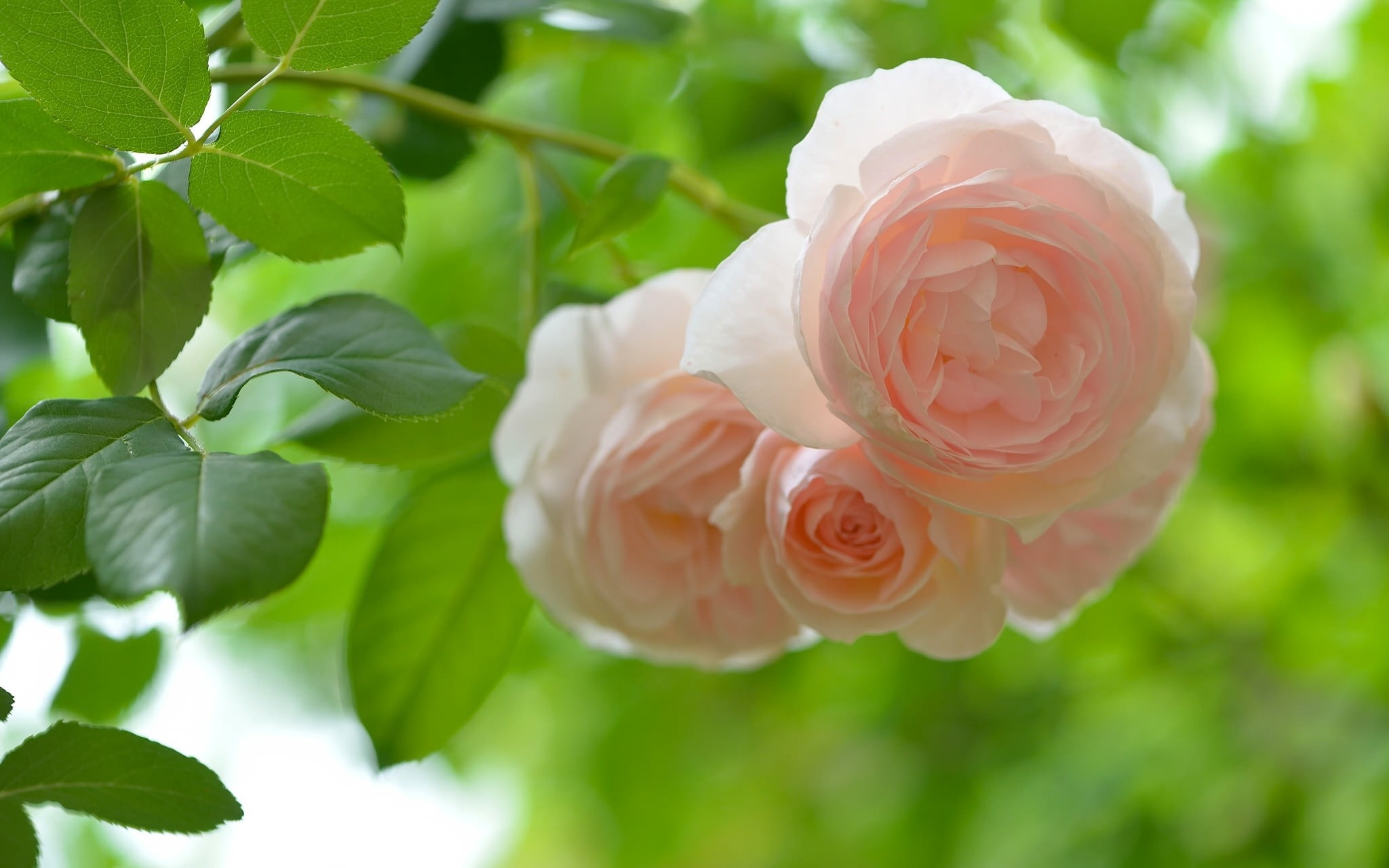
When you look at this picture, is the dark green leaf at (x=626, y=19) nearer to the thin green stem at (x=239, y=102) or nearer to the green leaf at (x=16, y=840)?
the thin green stem at (x=239, y=102)

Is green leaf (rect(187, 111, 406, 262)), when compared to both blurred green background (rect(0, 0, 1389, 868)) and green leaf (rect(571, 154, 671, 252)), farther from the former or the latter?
blurred green background (rect(0, 0, 1389, 868))

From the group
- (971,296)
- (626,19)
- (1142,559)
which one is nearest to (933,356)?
(971,296)

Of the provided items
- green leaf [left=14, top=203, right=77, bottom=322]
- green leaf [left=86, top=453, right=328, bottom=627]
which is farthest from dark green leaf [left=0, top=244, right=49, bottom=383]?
green leaf [left=86, top=453, right=328, bottom=627]

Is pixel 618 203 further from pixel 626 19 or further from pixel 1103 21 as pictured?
pixel 1103 21

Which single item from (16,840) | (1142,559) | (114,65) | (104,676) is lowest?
(1142,559)

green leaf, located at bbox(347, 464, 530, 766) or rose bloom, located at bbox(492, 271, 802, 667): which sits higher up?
rose bloom, located at bbox(492, 271, 802, 667)

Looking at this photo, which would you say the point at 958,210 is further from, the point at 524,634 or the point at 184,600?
the point at 524,634
